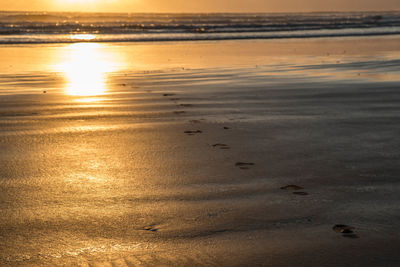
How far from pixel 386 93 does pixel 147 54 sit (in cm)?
1037

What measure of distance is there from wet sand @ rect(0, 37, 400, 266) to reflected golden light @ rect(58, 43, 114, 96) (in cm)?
17

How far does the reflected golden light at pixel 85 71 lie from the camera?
349 inches

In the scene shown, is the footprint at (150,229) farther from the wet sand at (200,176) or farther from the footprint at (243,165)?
the footprint at (243,165)

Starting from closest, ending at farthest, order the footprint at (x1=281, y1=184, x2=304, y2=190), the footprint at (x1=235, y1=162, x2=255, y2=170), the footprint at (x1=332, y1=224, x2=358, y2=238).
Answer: the footprint at (x1=332, y1=224, x2=358, y2=238) → the footprint at (x1=281, y1=184, x2=304, y2=190) → the footprint at (x1=235, y1=162, x2=255, y2=170)

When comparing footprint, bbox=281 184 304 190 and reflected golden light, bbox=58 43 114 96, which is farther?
reflected golden light, bbox=58 43 114 96

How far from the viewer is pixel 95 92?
27.9 ft

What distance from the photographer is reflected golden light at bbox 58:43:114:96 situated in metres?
8.86

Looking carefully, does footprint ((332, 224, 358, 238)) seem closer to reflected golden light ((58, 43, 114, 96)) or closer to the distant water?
reflected golden light ((58, 43, 114, 96))

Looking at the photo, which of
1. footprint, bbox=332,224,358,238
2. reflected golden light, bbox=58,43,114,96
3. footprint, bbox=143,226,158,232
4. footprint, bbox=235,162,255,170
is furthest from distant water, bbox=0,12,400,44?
footprint, bbox=332,224,358,238

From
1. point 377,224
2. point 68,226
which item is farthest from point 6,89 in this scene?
point 377,224

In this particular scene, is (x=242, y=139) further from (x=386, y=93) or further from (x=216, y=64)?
(x=216, y=64)

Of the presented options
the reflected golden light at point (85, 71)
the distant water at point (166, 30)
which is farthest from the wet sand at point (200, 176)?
the distant water at point (166, 30)

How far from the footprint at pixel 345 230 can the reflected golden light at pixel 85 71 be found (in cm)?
589

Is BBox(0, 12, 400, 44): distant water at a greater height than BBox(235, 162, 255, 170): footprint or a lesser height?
greater
